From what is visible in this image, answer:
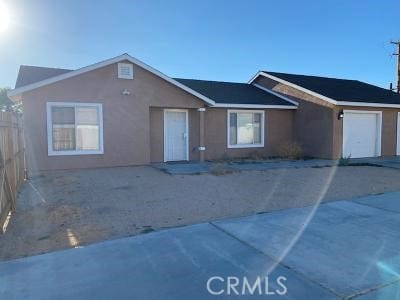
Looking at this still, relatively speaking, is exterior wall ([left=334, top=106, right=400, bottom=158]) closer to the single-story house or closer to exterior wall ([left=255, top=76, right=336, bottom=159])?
the single-story house

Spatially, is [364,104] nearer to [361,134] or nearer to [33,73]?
[361,134]

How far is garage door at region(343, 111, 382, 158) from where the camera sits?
1538cm

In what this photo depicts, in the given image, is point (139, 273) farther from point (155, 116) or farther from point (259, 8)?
point (259, 8)

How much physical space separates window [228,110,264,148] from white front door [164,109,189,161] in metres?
2.37

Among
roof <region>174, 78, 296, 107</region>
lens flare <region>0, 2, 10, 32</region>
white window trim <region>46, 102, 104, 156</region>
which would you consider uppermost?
lens flare <region>0, 2, 10, 32</region>

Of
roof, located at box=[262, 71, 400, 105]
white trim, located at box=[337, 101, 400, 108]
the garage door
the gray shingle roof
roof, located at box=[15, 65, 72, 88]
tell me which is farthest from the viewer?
roof, located at box=[262, 71, 400, 105]

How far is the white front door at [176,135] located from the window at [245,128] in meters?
2.37

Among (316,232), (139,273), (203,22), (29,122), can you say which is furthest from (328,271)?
(203,22)

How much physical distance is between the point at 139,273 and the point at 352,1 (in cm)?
1452

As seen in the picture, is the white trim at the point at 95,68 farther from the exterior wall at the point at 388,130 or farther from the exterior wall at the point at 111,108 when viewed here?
the exterior wall at the point at 388,130

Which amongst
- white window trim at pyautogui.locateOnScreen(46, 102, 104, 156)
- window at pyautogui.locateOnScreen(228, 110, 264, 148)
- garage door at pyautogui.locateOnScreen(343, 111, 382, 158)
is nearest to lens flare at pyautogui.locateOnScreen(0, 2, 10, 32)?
white window trim at pyautogui.locateOnScreen(46, 102, 104, 156)

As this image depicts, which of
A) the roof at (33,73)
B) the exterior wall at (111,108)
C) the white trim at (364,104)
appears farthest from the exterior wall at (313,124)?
the roof at (33,73)

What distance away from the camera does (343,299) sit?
2996mm

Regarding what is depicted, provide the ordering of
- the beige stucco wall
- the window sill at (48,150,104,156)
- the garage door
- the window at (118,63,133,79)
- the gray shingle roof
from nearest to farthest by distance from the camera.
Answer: the window sill at (48,150,104,156), the window at (118,63,133,79), the gray shingle roof, the beige stucco wall, the garage door
